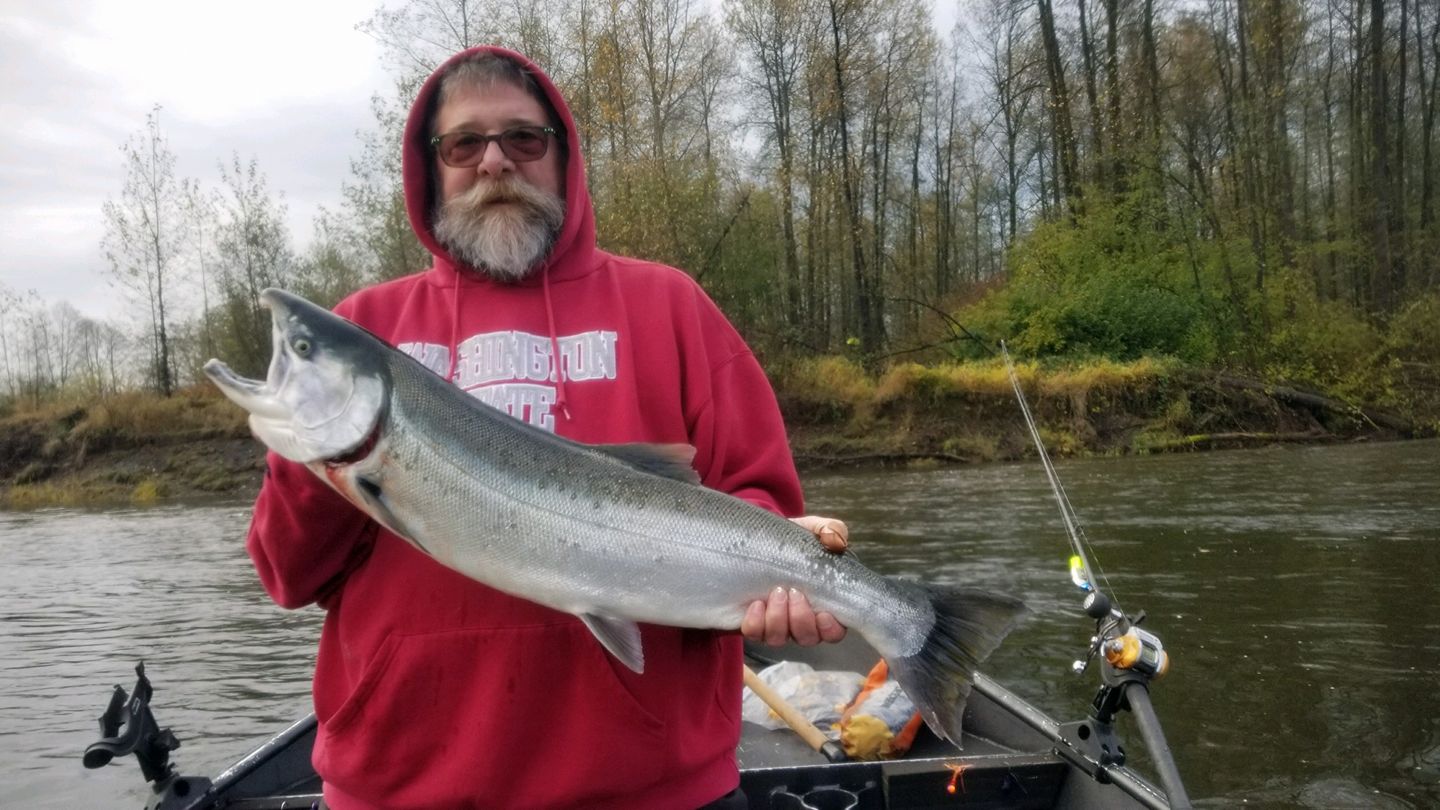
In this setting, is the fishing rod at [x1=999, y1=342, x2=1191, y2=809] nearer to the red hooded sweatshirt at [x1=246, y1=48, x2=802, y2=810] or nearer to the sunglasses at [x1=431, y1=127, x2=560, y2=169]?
the red hooded sweatshirt at [x1=246, y1=48, x2=802, y2=810]

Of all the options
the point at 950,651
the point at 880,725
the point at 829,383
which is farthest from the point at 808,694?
the point at 829,383

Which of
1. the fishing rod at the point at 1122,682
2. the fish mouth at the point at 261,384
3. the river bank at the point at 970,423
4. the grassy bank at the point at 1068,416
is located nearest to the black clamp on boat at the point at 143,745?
the fish mouth at the point at 261,384

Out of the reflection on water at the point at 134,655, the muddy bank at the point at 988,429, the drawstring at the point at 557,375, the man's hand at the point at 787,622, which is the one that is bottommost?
the reflection on water at the point at 134,655

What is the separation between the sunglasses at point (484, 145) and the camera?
265cm

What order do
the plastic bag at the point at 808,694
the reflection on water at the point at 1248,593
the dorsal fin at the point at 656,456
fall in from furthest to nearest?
the reflection on water at the point at 1248,593 < the plastic bag at the point at 808,694 < the dorsal fin at the point at 656,456

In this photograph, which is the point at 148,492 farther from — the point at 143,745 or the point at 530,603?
the point at 530,603

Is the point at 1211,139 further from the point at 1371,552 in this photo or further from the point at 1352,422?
the point at 1371,552

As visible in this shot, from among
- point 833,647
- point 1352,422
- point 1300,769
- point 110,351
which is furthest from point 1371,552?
point 110,351

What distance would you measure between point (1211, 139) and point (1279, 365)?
8.79 meters

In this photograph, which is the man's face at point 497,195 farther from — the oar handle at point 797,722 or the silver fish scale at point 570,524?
the oar handle at point 797,722

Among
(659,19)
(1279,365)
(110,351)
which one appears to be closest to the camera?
(1279,365)

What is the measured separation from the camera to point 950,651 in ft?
8.47

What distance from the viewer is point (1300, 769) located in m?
5.73

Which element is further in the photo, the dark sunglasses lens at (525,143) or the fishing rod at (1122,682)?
the fishing rod at (1122,682)
